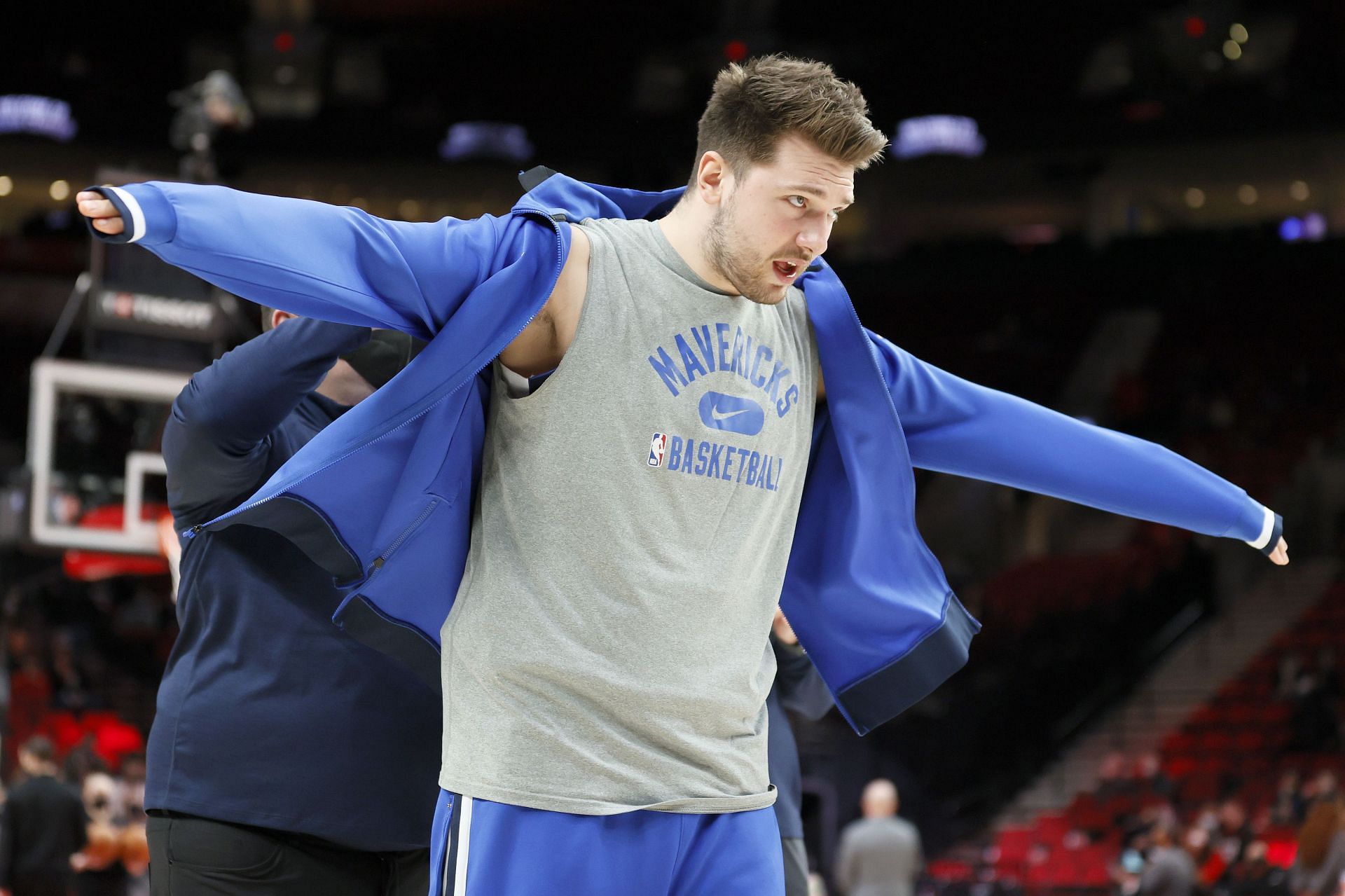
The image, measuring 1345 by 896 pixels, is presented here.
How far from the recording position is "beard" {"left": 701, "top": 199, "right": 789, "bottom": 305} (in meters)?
2.40

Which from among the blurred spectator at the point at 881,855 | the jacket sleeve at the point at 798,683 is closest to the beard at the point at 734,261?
the jacket sleeve at the point at 798,683

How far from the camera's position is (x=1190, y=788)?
44.0 feet

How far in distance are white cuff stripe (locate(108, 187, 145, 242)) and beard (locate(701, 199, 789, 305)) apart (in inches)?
35.5

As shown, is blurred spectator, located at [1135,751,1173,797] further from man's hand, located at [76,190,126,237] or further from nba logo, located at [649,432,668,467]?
man's hand, located at [76,190,126,237]

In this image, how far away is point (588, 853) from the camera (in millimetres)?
2215

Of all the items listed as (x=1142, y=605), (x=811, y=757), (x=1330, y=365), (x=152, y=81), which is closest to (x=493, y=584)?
(x=811, y=757)

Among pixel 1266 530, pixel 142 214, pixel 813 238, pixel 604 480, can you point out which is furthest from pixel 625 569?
pixel 1266 530

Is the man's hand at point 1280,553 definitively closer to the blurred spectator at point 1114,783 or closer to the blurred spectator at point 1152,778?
the blurred spectator at point 1152,778

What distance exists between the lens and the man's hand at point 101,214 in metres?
1.83

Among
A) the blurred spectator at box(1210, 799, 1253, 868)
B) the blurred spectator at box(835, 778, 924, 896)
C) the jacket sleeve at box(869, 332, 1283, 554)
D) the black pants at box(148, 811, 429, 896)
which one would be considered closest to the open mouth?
the jacket sleeve at box(869, 332, 1283, 554)

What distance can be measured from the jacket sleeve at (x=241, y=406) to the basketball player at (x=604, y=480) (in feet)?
0.82

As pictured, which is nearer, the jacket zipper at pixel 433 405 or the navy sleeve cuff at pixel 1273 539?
the jacket zipper at pixel 433 405

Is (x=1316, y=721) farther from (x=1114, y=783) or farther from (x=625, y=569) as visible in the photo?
(x=625, y=569)

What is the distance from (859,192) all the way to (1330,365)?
7.46 metres
